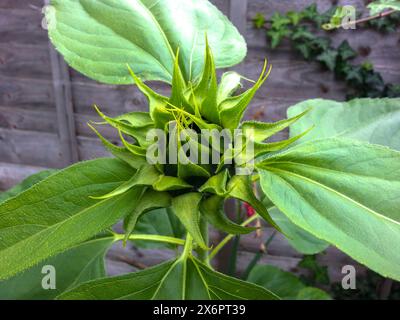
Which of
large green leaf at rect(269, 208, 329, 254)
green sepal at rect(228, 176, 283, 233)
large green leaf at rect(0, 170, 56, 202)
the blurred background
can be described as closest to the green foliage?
the blurred background

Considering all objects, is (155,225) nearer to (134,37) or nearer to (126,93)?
(134,37)

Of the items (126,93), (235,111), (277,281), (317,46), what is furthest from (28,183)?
(317,46)

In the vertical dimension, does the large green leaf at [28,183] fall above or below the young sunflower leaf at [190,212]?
above

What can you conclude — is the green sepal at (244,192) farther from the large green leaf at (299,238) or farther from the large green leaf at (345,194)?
the large green leaf at (299,238)

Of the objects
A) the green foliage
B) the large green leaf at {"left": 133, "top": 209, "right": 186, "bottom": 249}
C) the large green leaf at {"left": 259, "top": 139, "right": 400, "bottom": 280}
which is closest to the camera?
the large green leaf at {"left": 259, "top": 139, "right": 400, "bottom": 280}

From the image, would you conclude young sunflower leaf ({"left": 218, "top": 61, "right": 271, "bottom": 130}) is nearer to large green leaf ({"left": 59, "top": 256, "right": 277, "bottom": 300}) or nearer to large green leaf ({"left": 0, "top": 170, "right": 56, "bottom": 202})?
large green leaf ({"left": 59, "top": 256, "right": 277, "bottom": 300})

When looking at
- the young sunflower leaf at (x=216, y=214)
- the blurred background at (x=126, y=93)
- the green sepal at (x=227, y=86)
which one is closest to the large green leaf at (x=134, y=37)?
the green sepal at (x=227, y=86)

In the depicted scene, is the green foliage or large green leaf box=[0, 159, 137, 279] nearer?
large green leaf box=[0, 159, 137, 279]
